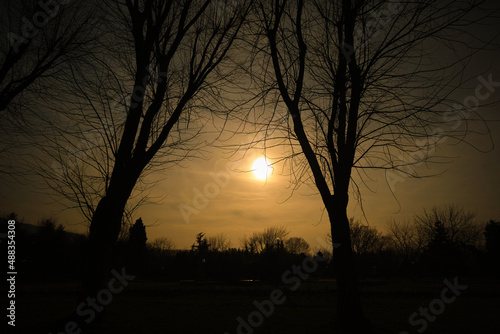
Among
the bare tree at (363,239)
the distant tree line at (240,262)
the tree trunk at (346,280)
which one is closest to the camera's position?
the tree trunk at (346,280)

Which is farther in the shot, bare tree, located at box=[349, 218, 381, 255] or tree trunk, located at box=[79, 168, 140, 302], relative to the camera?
bare tree, located at box=[349, 218, 381, 255]

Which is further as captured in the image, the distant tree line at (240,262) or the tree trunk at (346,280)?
the distant tree line at (240,262)

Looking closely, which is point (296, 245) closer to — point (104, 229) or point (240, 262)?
point (240, 262)

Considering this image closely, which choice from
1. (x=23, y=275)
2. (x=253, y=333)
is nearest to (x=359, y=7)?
(x=253, y=333)

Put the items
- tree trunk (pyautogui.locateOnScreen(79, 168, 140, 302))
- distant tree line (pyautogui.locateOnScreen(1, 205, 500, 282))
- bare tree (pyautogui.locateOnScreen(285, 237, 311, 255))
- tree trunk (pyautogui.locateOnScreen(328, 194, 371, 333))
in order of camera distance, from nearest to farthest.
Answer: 1. tree trunk (pyautogui.locateOnScreen(79, 168, 140, 302))
2. tree trunk (pyautogui.locateOnScreen(328, 194, 371, 333))
3. distant tree line (pyautogui.locateOnScreen(1, 205, 500, 282))
4. bare tree (pyautogui.locateOnScreen(285, 237, 311, 255))

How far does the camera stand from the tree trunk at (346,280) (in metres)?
5.05

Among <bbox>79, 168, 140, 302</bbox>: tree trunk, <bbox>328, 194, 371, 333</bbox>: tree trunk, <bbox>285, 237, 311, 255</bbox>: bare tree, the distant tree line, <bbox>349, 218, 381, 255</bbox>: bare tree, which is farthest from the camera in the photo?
<bbox>285, 237, 311, 255</bbox>: bare tree

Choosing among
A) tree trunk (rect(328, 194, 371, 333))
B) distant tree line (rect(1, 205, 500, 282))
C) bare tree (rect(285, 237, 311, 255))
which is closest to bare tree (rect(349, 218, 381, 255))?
distant tree line (rect(1, 205, 500, 282))

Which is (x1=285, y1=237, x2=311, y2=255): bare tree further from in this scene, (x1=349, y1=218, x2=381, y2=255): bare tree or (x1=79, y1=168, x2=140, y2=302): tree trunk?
(x1=79, y1=168, x2=140, y2=302): tree trunk

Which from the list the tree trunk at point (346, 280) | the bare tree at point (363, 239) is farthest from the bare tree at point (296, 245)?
the tree trunk at point (346, 280)

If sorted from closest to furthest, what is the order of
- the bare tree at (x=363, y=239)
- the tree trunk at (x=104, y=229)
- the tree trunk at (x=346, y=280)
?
1. the tree trunk at (x=104, y=229)
2. the tree trunk at (x=346, y=280)
3. the bare tree at (x=363, y=239)

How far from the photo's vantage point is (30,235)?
130 feet

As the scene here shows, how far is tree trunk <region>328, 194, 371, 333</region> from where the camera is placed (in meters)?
5.05

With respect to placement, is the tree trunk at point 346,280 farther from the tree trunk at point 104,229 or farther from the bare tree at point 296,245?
the bare tree at point 296,245
